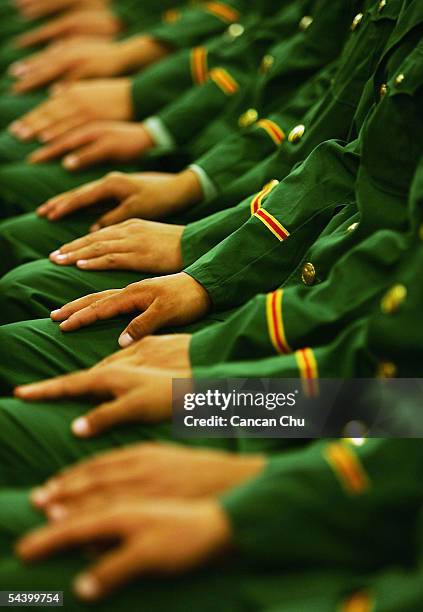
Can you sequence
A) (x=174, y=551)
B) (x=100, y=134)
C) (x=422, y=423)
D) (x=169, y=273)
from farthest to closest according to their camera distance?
(x=100, y=134) → (x=169, y=273) → (x=422, y=423) → (x=174, y=551)

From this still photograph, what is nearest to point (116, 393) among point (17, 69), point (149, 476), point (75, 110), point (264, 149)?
point (149, 476)

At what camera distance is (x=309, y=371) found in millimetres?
994

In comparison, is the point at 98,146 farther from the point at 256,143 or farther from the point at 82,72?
the point at 82,72

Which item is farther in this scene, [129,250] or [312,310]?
[129,250]

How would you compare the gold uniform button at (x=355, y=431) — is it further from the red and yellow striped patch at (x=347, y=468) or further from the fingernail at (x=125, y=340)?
the fingernail at (x=125, y=340)

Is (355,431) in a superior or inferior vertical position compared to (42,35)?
inferior

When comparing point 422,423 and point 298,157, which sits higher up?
point 298,157

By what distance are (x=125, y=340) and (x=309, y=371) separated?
31 cm

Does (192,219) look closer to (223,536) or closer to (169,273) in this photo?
(169,273)

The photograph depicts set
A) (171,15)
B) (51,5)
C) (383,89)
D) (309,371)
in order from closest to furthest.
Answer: (309,371) → (383,89) → (171,15) → (51,5)

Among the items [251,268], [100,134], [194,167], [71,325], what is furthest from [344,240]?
[100,134]

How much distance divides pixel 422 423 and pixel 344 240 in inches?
13.5

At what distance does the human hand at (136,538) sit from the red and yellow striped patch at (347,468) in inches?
4.9

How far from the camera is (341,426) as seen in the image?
0.96 m
